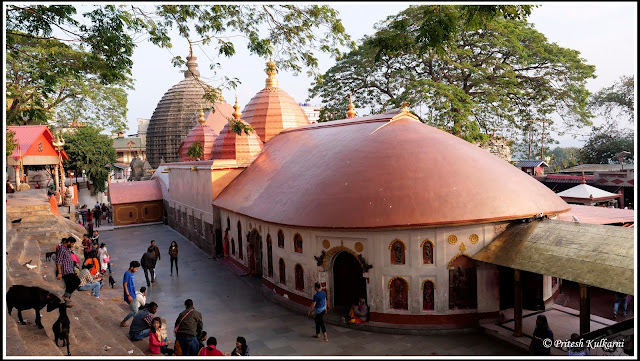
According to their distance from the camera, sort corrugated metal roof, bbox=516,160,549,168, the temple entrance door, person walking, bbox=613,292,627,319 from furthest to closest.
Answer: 1. corrugated metal roof, bbox=516,160,549,168
2. person walking, bbox=613,292,627,319
3. the temple entrance door

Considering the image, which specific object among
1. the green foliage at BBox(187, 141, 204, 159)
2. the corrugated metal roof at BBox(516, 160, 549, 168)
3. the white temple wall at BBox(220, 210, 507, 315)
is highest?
the green foliage at BBox(187, 141, 204, 159)

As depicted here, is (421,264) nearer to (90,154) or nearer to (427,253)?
(427,253)

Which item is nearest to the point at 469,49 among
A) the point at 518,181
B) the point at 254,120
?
the point at 254,120

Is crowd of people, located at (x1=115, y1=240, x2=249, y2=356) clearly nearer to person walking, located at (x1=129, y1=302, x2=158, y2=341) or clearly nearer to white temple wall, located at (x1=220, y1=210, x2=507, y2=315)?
person walking, located at (x1=129, y1=302, x2=158, y2=341)

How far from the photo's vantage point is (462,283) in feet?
41.0

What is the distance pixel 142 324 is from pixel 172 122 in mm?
39588

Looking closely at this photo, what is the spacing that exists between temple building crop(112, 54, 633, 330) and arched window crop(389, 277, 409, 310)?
0.09ft

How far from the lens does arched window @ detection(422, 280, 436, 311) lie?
12.4 m

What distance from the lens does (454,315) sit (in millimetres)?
12391

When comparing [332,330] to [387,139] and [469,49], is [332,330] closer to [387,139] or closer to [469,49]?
[387,139]

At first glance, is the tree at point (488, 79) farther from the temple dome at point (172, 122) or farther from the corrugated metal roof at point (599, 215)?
the temple dome at point (172, 122)

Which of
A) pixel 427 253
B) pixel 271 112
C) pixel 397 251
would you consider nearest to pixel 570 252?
pixel 427 253

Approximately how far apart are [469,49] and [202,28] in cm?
2052

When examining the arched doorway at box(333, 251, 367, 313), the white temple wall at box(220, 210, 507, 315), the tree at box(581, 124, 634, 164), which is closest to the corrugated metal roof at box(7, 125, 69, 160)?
the arched doorway at box(333, 251, 367, 313)
